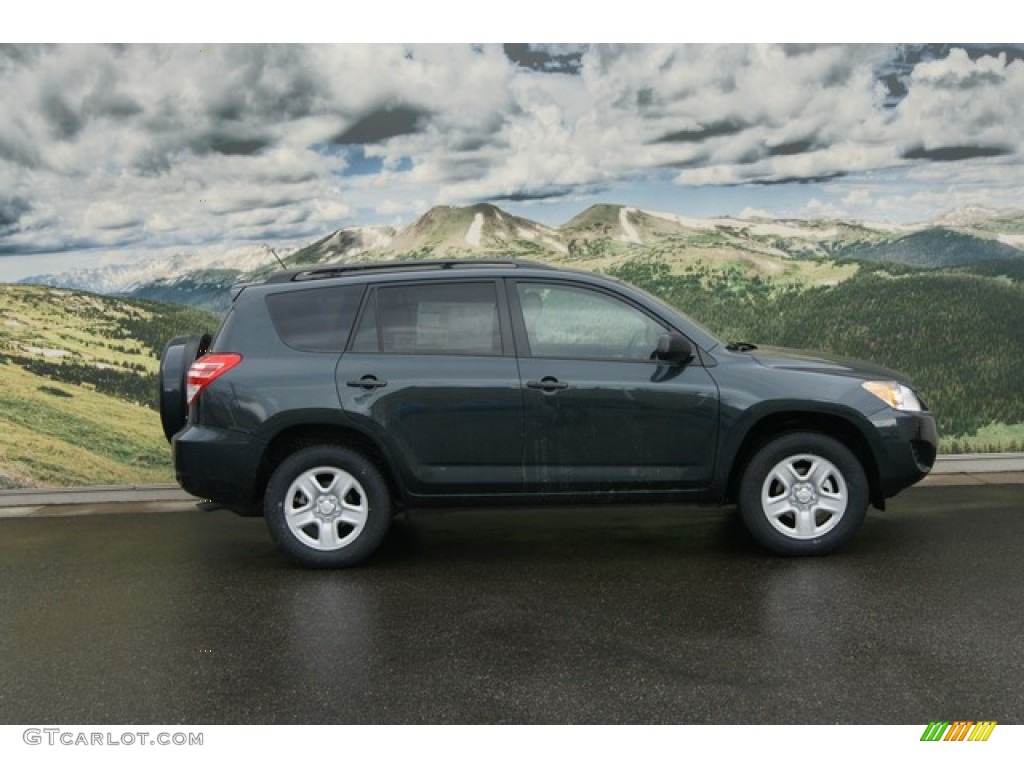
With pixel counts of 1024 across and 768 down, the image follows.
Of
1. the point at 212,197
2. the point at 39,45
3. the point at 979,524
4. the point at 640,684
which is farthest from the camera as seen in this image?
the point at 212,197

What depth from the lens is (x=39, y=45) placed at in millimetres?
8984

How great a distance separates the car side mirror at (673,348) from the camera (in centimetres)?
612

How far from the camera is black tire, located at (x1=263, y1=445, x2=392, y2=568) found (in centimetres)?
620

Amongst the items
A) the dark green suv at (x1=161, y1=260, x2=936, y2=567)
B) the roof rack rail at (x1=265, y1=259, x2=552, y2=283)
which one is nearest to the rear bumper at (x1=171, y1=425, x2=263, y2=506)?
the dark green suv at (x1=161, y1=260, x2=936, y2=567)

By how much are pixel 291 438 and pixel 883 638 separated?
3.30m

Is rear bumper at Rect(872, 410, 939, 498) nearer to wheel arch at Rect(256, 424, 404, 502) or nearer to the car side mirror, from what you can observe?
the car side mirror

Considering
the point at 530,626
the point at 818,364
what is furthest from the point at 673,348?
the point at 530,626

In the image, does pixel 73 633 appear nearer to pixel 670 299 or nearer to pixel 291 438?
pixel 291 438

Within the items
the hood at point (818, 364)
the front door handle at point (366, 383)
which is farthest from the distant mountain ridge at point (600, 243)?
the front door handle at point (366, 383)

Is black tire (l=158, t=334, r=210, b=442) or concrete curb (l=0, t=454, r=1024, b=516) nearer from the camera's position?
black tire (l=158, t=334, r=210, b=442)

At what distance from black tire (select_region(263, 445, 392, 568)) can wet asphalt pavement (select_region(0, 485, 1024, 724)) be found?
0.14m

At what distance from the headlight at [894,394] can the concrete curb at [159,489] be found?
2.56m

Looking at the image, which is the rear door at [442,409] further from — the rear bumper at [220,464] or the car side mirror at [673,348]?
the car side mirror at [673,348]

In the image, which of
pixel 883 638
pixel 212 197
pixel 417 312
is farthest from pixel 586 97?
pixel 883 638
